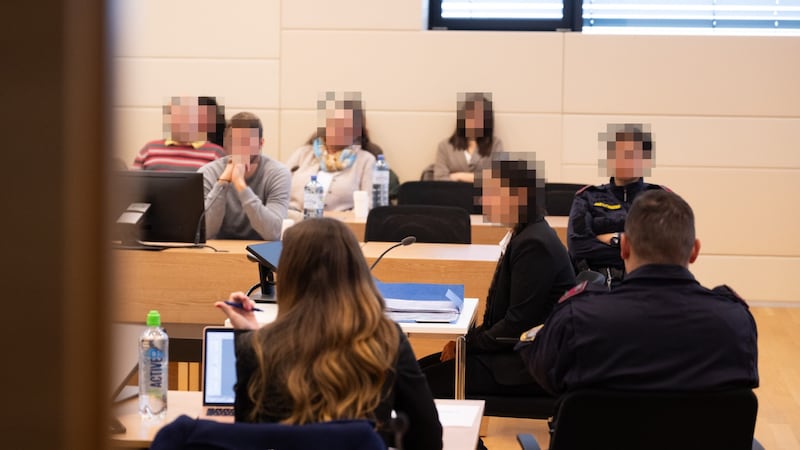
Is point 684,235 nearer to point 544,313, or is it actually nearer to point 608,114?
point 544,313

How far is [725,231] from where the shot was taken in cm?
687

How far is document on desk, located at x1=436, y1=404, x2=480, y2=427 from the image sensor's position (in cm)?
221

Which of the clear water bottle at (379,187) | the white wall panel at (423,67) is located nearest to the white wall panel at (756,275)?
the white wall panel at (423,67)

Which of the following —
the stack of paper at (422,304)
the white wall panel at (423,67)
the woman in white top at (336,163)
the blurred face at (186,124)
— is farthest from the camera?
the white wall panel at (423,67)

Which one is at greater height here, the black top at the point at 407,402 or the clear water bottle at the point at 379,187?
the clear water bottle at the point at 379,187

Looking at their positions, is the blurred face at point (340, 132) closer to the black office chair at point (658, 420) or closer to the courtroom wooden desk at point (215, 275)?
the courtroom wooden desk at point (215, 275)

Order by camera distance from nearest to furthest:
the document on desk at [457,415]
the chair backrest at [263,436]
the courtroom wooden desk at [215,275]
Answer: the chair backrest at [263,436] → the document on desk at [457,415] → the courtroom wooden desk at [215,275]

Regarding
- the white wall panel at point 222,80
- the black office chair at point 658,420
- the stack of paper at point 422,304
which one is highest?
the white wall panel at point 222,80

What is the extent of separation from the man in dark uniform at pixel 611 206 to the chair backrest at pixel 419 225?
20.6 inches

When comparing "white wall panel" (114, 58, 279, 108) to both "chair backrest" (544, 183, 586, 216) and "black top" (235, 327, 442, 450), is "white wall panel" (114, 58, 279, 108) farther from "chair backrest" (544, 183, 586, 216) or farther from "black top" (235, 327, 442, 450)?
"black top" (235, 327, 442, 450)

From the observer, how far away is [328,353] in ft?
5.91

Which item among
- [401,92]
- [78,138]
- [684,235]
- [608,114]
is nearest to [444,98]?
[401,92]

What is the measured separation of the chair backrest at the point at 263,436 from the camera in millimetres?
1448

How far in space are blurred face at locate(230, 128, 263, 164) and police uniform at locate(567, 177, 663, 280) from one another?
1.49 m
